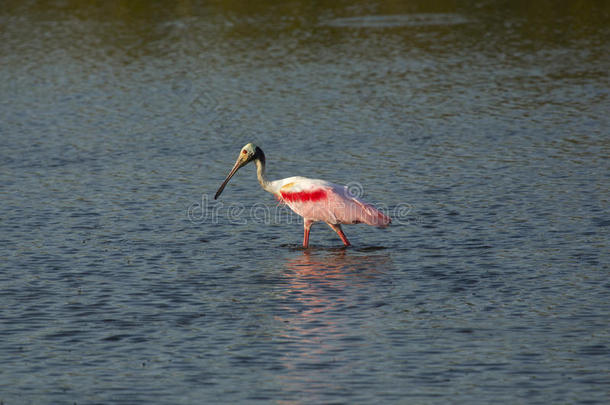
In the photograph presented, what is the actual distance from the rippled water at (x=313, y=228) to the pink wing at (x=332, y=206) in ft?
1.81

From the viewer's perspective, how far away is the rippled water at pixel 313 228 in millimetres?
12703

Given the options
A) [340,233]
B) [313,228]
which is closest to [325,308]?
[340,233]

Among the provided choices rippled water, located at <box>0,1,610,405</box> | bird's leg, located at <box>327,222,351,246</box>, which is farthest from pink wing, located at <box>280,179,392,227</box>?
rippled water, located at <box>0,1,610,405</box>

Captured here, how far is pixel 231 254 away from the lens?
18125 millimetres

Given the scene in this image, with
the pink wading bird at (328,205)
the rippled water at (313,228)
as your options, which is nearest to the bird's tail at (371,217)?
the pink wading bird at (328,205)

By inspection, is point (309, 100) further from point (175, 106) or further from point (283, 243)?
point (283, 243)

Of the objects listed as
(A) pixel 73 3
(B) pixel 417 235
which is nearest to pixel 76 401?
(B) pixel 417 235

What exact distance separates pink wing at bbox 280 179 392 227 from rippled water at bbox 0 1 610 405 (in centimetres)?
55

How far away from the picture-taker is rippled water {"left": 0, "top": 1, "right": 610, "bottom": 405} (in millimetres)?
12703

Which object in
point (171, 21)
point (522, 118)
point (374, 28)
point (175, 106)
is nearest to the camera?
point (522, 118)

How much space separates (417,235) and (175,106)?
16.4m

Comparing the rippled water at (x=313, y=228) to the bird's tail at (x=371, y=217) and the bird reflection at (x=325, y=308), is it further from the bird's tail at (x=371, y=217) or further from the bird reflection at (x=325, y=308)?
the bird's tail at (x=371, y=217)

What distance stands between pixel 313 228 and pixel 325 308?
5.72 m

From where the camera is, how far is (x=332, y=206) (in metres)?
18.2
